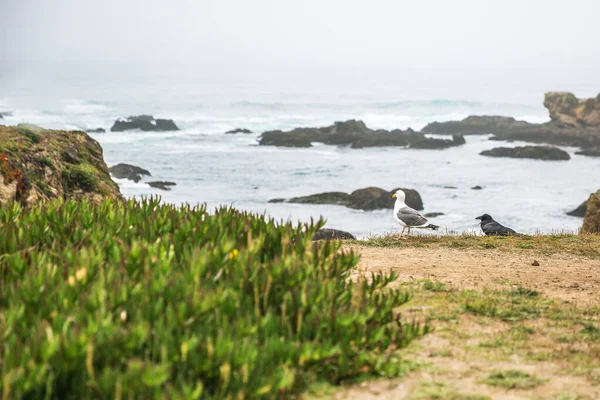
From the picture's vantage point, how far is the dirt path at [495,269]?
11.5 metres

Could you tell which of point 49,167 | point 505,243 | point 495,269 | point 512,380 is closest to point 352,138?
point 505,243

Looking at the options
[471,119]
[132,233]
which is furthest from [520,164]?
[132,233]

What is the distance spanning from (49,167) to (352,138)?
189 ft

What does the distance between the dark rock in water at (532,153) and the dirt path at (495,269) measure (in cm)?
4952

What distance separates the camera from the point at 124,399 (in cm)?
466

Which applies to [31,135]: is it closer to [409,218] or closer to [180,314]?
[409,218]

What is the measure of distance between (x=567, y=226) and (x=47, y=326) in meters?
32.6

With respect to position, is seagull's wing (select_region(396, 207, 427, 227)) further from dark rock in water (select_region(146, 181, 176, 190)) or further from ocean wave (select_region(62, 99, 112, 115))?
ocean wave (select_region(62, 99, 112, 115))

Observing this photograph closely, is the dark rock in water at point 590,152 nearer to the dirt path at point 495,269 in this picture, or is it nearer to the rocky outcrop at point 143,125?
the rocky outcrop at point 143,125

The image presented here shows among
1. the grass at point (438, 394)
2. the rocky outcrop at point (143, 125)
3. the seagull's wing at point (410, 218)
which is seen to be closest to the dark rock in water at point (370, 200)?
the seagull's wing at point (410, 218)

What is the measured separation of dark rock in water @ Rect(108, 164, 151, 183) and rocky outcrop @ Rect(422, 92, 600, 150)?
42.2 m

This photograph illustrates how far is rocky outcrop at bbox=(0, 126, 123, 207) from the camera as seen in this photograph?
14.4 metres

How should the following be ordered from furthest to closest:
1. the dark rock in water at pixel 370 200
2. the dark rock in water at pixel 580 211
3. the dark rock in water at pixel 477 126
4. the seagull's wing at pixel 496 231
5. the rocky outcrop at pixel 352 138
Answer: the dark rock in water at pixel 477 126 → the rocky outcrop at pixel 352 138 → the dark rock in water at pixel 370 200 → the dark rock in water at pixel 580 211 → the seagull's wing at pixel 496 231

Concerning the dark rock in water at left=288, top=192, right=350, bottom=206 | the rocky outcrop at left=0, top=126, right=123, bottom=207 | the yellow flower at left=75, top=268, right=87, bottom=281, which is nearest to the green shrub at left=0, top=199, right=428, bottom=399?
the yellow flower at left=75, top=268, right=87, bottom=281
